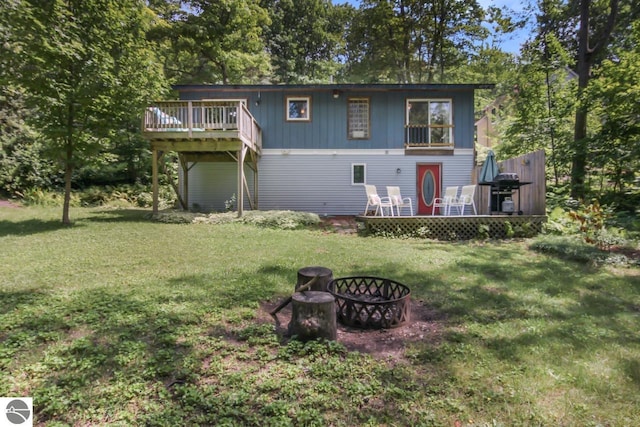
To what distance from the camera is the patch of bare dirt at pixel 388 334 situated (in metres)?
2.86

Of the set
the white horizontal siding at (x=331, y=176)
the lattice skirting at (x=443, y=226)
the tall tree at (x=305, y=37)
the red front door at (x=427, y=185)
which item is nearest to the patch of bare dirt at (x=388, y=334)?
the lattice skirting at (x=443, y=226)

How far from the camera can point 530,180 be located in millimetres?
8820

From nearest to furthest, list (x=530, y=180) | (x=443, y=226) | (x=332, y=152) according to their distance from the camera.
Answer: (x=443, y=226) → (x=530, y=180) → (x=332, y=152)

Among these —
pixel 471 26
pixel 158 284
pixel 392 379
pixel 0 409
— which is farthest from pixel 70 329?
pixel 471 26

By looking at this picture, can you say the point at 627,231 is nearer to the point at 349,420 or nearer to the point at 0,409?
the point at 349,420

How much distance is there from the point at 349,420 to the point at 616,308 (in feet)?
11.6

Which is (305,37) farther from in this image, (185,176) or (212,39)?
(185,176)

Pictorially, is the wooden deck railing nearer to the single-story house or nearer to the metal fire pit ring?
the single-story house

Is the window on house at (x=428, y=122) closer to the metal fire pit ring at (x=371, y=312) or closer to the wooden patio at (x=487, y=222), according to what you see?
the wooden patio at (x=487, y=222)

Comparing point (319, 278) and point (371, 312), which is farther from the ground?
point (319, 278)

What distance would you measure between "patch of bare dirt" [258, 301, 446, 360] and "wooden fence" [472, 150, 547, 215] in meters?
6.32

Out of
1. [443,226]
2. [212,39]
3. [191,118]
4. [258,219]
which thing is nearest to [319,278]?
[443,226]

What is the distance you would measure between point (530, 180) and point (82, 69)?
11047mm

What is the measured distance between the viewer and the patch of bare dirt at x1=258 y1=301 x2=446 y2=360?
286 cm
